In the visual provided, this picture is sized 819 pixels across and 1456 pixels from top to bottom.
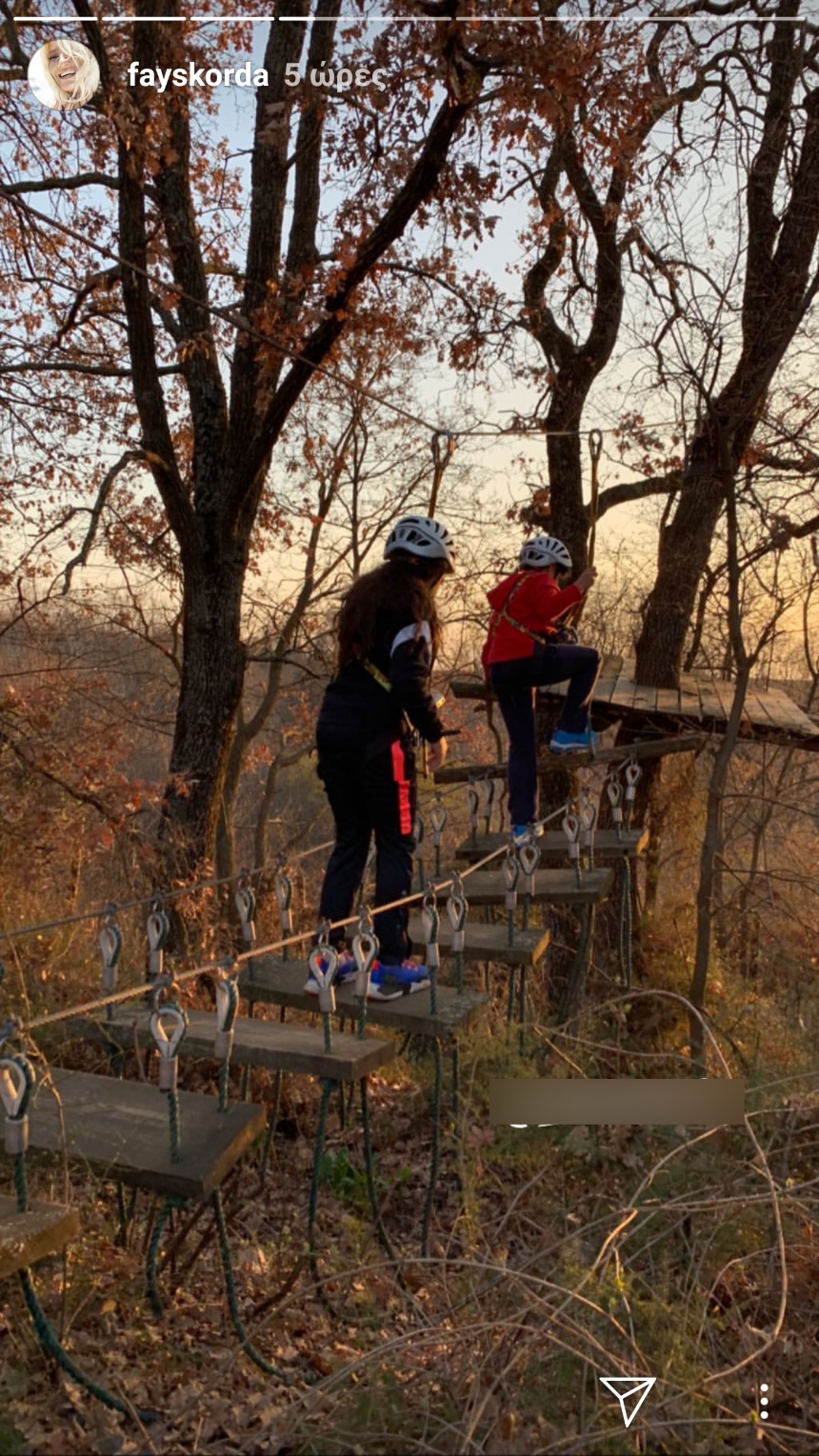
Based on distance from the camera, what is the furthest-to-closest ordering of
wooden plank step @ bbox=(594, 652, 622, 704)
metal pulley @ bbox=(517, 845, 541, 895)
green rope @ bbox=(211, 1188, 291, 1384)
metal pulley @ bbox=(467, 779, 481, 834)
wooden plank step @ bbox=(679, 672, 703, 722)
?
wooden plank step @ bbox=(594, 652, 622, 704) → wooden plank step @ bbox=(679, 672, 703, 722) → metal pulley @ bbox=(467, 779, 481, 834) → metal pulley @ bbox=(517, 845, 541, 895) → green rope @ bbox=(211, 1188, 291, 1384)

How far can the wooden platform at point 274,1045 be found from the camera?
3867 millimetres

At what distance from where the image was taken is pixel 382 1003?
4672 millimetres

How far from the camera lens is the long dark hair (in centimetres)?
491

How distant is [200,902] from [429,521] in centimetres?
532

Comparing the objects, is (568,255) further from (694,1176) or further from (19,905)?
(694,1176)

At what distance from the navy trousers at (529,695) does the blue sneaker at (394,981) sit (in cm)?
220

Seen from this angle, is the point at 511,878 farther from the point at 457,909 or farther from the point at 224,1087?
the point at 224,1087

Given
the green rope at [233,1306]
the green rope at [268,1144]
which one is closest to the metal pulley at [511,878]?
the green rope at [268,1144]

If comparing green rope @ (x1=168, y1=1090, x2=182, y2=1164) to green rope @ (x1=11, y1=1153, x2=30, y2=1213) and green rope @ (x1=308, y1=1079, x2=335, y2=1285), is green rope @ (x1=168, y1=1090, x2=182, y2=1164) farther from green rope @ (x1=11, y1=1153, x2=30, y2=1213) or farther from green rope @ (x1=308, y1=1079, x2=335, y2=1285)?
green rope @ (x1=308, y1=1079, x2=335, y2=1285)

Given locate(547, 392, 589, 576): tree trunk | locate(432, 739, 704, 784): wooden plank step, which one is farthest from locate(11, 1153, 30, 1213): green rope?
locate(547, 392, 589, 576): tree trunk

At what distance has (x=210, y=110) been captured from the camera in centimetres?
1038

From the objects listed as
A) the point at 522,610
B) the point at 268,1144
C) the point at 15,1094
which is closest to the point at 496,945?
the point at 268,1144

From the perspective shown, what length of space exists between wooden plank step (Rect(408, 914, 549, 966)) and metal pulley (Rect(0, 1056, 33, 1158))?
2732mm

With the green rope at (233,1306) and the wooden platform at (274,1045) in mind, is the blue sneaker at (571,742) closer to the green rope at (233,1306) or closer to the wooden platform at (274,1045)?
the wooden platform at (274,1045)
